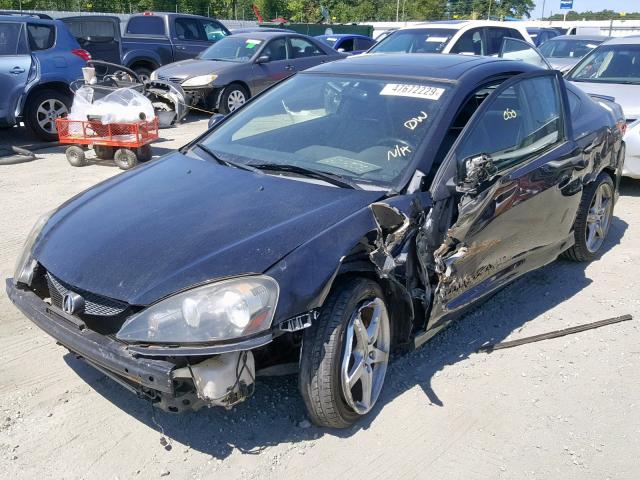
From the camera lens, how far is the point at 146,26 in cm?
1416

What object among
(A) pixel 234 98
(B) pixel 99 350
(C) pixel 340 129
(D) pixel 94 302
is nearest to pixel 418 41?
(A) pixel 234 98

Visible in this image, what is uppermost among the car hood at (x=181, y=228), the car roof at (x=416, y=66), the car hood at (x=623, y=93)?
the car roof at (x=416, y=66)

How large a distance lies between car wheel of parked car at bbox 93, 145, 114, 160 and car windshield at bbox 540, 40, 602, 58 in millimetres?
10166

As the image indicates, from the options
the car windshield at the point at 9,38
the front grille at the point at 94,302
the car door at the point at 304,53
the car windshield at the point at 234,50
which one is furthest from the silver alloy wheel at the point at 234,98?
the front grille at the point at 94,302

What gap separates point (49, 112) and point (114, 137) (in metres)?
2.03

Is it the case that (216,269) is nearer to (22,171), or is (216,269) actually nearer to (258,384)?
(258,384)

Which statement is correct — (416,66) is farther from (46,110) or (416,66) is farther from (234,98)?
(234,98)

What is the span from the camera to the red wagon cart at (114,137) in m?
7.80

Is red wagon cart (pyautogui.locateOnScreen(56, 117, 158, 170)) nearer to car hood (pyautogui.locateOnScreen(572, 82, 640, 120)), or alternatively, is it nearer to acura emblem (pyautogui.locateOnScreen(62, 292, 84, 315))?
car hood (pyautogui.locateOnScreen(572, 82, 640, 120))

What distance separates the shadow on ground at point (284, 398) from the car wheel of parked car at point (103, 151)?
17.2ft

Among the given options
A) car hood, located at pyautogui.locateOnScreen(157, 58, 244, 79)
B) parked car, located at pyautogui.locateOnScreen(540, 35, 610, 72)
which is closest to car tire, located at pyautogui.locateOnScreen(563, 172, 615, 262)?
car hood, located at pyautogui.locateOnScreen(157, 58, 244, 79)

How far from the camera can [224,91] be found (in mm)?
11180

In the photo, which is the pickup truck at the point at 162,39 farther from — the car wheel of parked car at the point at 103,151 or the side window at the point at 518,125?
the side window at the point at 518,125

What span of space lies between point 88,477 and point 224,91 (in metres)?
9.29
